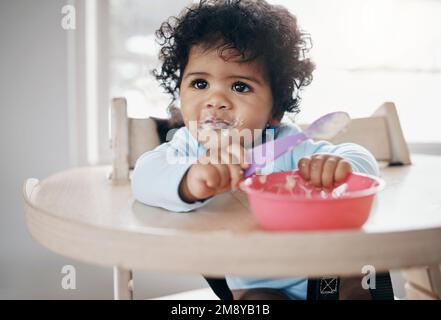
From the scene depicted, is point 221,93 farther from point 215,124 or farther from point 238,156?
point 238,156

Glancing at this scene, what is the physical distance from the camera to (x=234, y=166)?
1.48 feet

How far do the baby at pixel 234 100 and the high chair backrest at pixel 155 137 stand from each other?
4.0 inches

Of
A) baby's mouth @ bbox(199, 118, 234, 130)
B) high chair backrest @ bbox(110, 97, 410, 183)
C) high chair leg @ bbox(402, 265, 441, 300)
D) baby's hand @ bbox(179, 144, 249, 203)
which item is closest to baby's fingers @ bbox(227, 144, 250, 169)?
baby's hand @ bbox(179, 144, 249, 203)

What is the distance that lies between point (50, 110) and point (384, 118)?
72cm

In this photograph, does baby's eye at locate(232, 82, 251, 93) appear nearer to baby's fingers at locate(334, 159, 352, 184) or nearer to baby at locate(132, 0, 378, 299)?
baby at locate(132, 0, 378, 299)

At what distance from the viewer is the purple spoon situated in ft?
1.55

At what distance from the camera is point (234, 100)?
0.63 metres

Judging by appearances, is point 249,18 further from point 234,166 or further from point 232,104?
point 234,166

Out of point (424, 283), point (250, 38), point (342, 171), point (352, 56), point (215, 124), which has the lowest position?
point (424, 283)

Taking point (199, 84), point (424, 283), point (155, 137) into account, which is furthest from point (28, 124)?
point (424, 283)

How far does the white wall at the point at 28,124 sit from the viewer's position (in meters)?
0.88

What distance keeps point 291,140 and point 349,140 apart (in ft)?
1.46

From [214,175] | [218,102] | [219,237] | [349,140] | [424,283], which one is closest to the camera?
[219,237]
